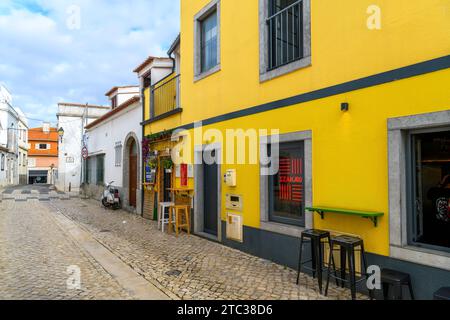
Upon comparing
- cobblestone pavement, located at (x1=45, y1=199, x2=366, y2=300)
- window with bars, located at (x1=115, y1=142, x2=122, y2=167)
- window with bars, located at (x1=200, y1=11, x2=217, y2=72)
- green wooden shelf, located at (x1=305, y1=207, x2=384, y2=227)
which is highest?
window with bars, located at (x1=200, y1=11, x2=217, y2=72)

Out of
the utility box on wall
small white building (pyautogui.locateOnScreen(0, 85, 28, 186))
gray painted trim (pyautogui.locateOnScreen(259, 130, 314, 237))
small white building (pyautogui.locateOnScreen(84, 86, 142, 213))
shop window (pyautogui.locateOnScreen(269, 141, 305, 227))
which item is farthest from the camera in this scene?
small white building (pyautogui.locateOnScreen(0, 85, 28, 186))

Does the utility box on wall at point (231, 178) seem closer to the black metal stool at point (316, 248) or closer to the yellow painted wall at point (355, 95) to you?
the yellow painted wall at point (355, 95)

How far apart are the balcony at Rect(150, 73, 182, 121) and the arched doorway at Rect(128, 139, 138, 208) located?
274 cm

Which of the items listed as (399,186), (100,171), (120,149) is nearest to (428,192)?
(399,186)

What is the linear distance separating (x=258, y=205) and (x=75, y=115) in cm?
2462

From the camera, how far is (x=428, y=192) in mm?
3867

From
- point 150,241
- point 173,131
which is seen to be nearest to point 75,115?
point 173,131

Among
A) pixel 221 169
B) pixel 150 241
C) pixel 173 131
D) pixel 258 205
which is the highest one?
pixel 173 131

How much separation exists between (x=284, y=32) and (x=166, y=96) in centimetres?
532

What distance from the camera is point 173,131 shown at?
9203 millimetres

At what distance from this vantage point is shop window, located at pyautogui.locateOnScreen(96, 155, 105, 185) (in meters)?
16.9

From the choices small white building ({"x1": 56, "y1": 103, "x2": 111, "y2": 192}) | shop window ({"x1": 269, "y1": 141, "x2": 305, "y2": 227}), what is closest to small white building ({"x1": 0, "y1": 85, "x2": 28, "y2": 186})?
small white building ({"x1": 56, "y1": 103, "x2": 111, "y2": 192})

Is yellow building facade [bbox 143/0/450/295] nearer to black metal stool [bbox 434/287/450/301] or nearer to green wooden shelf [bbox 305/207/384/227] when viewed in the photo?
green wooden shelf [bbox 305/207/384/227]

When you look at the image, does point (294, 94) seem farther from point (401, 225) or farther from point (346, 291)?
point (346, 291)
